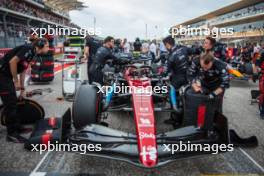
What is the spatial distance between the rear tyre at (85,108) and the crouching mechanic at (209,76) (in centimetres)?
128

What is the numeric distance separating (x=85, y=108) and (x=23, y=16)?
91.6ft

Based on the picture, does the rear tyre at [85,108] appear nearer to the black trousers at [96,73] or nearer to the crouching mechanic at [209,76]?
the crouching mechanic at [209,76]

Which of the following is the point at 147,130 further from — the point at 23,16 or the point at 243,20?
the point at 243,20

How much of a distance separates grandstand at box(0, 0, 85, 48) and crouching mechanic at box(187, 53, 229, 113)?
12.8 metres

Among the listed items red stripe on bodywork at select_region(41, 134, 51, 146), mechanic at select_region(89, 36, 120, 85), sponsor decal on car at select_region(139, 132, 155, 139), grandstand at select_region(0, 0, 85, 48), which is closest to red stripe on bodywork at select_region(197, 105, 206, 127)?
sponsor decal on car at select_region(139, 132, 155, 139)

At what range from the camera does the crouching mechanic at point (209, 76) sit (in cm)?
368

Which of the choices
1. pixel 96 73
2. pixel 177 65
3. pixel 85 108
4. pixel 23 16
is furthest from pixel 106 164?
pixel 23 16

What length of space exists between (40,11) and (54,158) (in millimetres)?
35833

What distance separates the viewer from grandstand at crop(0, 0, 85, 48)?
19.3 metres

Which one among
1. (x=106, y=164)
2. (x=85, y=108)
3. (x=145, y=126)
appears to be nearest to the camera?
(x=145, y=126)

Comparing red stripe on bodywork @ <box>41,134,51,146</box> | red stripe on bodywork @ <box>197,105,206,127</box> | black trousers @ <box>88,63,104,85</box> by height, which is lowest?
red stripe on bodywork @ <box>41,134,51,146</box>

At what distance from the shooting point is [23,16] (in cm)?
2856

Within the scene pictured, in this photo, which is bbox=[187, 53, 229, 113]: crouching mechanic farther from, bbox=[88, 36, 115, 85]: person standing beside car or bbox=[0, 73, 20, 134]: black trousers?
bbox=[0, 73, 20, 134]: black trousers

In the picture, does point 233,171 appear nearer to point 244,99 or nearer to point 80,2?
point 244,99
